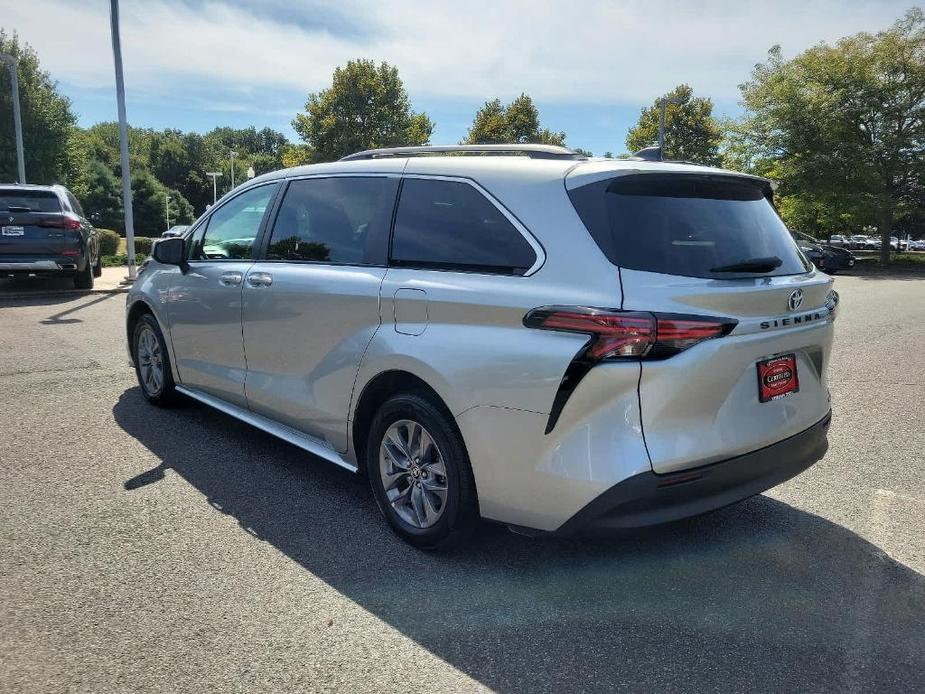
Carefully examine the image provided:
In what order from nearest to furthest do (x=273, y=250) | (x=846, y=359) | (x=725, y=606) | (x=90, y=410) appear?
(x=725, y=606), (x=273, y=250), (x=90, y=410), (x=846, y=359)

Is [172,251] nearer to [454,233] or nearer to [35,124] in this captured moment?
[454,233]

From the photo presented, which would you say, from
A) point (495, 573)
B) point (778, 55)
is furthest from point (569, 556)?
point (778, 55)

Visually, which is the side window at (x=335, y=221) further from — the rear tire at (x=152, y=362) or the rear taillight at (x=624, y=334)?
the rear tire at (x=152, y=362)

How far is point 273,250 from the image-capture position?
4285 millimetres

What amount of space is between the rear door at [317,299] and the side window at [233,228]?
0.24 metres

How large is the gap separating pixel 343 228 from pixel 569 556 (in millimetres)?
2013

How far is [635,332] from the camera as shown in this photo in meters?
2.60

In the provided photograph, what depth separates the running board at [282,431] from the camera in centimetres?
382

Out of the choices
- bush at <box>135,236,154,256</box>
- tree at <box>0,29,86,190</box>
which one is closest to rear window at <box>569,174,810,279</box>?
bush at <box>135,236,154,256</box>

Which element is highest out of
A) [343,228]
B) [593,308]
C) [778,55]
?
[778,55]

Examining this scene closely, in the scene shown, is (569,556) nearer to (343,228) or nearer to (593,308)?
(593,308)

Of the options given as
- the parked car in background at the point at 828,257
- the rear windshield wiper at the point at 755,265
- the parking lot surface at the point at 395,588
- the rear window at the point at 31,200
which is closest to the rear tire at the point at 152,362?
the parking lot surface at the point at 395,588

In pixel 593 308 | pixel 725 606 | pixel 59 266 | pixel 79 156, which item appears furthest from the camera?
pixel 79 156

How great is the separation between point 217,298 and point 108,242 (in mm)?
26028
